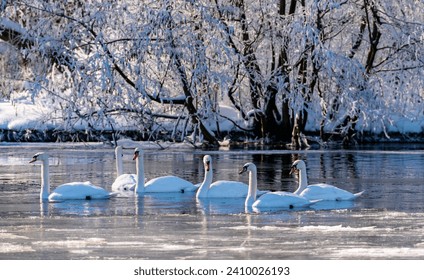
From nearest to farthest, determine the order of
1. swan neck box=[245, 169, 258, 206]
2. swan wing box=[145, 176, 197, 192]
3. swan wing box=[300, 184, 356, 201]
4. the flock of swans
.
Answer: the flock of swans < swan neck box=[245, 169, 258, 206] < swan wing box=[300, 184, 356, 201] < swan wing box=[145, 176, 197, 192]

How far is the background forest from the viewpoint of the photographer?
81.6ft

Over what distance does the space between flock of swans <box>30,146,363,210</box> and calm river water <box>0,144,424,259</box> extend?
0.78 feet

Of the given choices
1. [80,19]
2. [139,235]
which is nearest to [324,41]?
[80,19]

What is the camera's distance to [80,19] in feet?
83.2

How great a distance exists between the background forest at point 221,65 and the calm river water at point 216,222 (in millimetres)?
3722

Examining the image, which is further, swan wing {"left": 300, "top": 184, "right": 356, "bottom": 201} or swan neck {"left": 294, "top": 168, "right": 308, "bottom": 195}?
swan neck {"left": 294, "top": 168, "right": 308, "bottom": 195}

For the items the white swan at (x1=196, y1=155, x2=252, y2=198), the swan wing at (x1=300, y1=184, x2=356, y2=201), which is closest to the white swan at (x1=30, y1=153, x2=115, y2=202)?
the white swan at (x1=196, y1=155, x2=252, y2=198)

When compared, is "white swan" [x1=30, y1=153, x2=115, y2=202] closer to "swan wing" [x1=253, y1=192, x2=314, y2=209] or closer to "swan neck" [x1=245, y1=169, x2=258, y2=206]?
"swan neck" [x1=245, y1=169, x2=258, y2=206]

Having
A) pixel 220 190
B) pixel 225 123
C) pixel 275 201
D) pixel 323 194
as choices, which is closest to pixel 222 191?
pixel 220 190

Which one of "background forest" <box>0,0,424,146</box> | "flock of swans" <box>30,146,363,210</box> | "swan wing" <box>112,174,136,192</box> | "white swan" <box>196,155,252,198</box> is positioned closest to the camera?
"flock of swans" <box>30,146,363,210</box>

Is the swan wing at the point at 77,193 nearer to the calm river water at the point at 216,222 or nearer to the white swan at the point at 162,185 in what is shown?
the calm river water at the point at 216,222

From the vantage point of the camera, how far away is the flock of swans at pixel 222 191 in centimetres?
1453

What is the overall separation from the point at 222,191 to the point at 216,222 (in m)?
3.24

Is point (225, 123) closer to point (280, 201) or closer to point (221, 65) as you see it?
point (221, 65)
